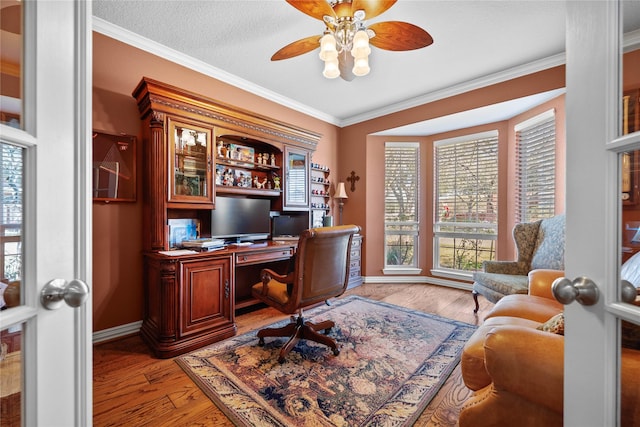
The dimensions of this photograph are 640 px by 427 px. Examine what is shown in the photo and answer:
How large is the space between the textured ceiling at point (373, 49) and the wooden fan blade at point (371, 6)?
0.56 meters

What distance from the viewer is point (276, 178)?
3385mm

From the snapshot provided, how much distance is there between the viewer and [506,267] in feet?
9.34

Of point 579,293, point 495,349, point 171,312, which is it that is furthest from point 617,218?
point 171,312

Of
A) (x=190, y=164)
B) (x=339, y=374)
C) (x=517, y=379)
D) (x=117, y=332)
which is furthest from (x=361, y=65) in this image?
(x=117, y=332)

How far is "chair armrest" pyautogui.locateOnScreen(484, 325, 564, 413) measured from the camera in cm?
84

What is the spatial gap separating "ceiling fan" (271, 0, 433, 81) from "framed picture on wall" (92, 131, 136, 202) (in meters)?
1.66

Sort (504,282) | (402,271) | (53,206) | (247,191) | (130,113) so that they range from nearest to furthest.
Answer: (53,206) < (130,113) < (504,282) < (247,191) < (402,271)

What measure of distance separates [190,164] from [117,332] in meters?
1.59

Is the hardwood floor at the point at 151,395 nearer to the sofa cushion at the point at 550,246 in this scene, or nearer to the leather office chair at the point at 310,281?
the leather office chair at the point at 310,281

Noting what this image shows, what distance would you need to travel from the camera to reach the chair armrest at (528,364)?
0.84 metres

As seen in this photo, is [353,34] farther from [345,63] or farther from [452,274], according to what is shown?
[452,274]

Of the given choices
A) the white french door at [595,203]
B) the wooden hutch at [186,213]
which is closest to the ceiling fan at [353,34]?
the wooden hutch at [186,213]

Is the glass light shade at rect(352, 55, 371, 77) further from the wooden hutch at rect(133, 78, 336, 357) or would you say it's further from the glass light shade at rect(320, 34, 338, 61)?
the wooden hutch at rect(133, 78, 336, 357)

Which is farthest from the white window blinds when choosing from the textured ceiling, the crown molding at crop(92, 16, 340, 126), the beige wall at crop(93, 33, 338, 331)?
the beige wall at crop(93, 33, 338, 331)
